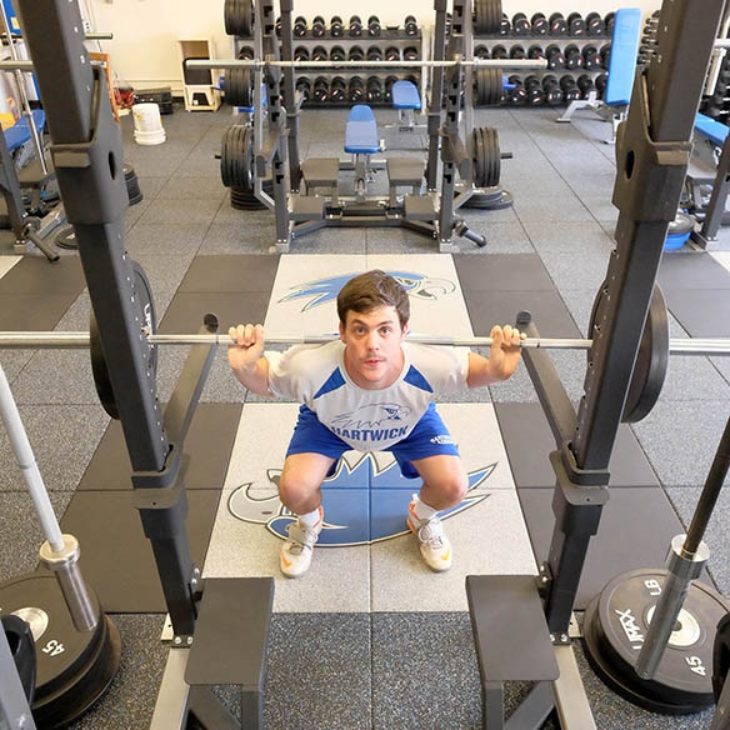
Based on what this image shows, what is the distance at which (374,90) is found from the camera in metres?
7.16

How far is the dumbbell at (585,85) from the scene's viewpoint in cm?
712

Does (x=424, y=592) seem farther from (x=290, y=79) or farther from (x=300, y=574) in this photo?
(x=290, y=79)

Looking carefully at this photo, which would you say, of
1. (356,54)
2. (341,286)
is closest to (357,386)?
(341,286)

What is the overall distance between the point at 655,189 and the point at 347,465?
164cm

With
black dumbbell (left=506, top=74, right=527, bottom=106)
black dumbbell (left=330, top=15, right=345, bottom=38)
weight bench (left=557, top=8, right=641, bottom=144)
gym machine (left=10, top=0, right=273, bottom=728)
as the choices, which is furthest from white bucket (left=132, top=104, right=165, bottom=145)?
gym machine (left=10, top=0, right=273, bottom=728)

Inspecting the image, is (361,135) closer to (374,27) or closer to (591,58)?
(374,27)

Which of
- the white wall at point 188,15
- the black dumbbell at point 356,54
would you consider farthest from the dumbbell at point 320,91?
the white wall at point 188,15

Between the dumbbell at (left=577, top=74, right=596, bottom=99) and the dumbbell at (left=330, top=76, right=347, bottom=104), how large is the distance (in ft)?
7.93

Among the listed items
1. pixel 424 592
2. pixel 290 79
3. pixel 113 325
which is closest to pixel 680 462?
pixel 424 592

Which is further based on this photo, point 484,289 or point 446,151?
point 446,151

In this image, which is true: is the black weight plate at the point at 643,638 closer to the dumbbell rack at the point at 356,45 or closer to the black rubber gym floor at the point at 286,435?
the black rubber gym floor at the point at 286,435

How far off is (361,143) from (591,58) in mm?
3691

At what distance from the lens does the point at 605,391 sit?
4.54ft

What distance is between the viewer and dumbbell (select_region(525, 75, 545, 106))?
23.3ft
